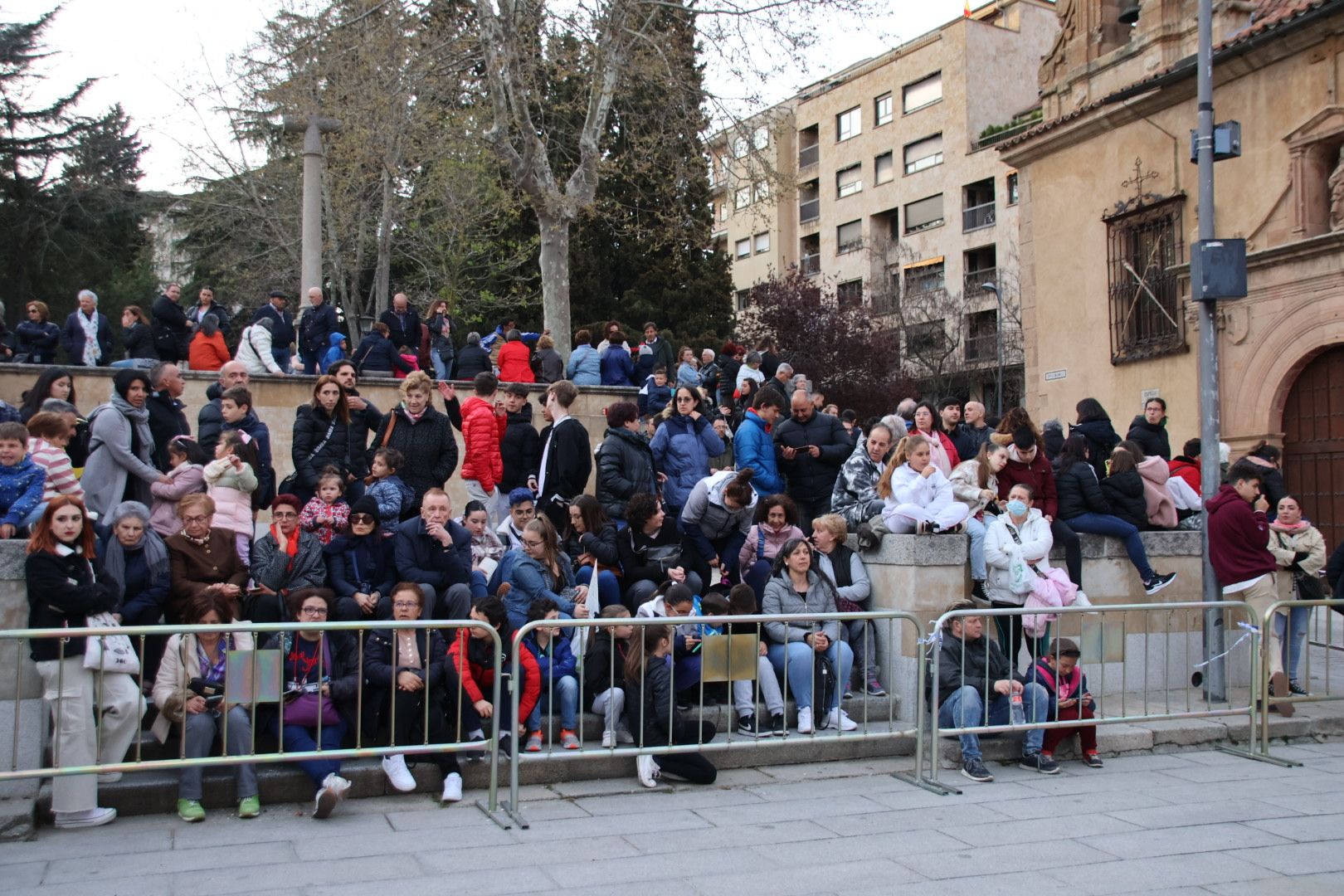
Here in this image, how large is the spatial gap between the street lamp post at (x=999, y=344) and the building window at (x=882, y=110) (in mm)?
9967

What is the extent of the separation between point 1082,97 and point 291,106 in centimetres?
1483

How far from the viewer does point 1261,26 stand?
1827cm

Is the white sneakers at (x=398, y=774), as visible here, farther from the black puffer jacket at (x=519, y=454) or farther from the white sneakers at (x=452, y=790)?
the black puffer jacket at (x=519, y=454)

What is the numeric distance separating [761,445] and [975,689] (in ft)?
10.6

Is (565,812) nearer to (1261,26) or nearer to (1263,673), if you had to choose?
(1263,673)

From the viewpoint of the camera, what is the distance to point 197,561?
7.05 meters

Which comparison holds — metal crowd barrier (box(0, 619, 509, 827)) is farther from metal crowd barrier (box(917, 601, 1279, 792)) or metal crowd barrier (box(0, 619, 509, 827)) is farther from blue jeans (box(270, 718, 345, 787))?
metal crowd barrier (box(917, 601, 1279, 792))

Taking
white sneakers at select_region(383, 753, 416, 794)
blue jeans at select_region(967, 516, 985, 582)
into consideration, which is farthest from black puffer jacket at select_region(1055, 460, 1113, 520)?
white sneakers at select_region(383, 753, 416, 794)

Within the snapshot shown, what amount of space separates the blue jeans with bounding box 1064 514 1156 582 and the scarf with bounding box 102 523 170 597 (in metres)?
7.13

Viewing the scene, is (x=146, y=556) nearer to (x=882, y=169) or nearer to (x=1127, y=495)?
(x=1127, y=495)

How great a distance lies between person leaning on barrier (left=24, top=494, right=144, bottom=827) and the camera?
5.96m

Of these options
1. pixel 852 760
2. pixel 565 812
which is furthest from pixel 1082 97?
pixel 565 812

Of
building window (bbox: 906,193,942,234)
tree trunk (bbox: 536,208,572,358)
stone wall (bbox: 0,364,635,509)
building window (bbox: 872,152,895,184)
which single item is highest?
building window (bbox: 872,152,895,184)

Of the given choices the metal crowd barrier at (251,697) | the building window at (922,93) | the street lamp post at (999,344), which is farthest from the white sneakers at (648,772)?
the building window at (922,93)
